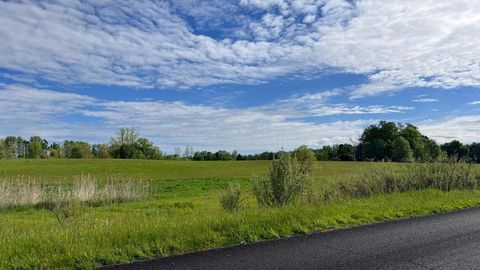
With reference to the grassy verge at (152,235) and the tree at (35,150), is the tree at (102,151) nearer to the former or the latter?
the tree at (35,150)

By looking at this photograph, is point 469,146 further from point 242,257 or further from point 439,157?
point 242,257

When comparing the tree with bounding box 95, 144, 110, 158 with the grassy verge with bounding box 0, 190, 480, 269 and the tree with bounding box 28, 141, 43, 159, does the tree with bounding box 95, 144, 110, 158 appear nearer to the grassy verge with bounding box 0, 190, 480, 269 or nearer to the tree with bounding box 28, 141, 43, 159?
the tree with bounding box 28, 141, 43, 159

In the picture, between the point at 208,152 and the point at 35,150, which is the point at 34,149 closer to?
the point at 35,150

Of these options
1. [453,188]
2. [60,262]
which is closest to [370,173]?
[453,188]

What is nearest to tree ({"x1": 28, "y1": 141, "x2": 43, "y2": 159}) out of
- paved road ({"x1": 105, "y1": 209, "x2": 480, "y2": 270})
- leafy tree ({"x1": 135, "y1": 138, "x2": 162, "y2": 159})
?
leafy tree ({"x1": 135, "y1": 138, "x2": 162, "y2": 159})

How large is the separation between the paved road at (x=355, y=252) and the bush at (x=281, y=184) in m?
3.88

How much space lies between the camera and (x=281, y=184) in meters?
13.5

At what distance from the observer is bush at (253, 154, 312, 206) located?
1344 cm

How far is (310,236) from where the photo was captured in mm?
8781

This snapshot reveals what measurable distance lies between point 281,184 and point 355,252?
6.12 meters

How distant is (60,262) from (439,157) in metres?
19.7

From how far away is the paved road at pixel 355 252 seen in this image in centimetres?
659

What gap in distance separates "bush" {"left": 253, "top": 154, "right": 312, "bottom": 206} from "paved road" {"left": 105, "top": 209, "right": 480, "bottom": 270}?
12.7 feet

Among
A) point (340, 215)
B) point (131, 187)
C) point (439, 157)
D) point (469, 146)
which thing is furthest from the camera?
point (469, 146)
